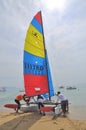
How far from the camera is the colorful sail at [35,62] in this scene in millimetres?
14289

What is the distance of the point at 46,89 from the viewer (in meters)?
15.2

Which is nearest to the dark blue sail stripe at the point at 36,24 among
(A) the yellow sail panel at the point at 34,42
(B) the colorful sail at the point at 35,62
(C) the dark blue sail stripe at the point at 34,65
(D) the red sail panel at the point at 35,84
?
(B) the colorful sail at the point at 35,62

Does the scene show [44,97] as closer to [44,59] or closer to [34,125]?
[44,59]

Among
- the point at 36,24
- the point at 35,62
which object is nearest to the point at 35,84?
the point at 35,62

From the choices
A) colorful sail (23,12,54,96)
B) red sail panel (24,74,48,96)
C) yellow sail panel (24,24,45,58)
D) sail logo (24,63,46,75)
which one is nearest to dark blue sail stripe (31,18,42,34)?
colorful sail (23,12,54,96)

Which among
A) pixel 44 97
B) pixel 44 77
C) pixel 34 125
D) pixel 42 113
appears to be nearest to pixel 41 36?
pixel 44 77

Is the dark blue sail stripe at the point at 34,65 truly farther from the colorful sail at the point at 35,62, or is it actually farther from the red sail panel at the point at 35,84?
Result: the red sail panel at the point at 35,84

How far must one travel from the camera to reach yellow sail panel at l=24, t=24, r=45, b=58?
47.5 feet

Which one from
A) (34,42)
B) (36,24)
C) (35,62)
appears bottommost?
(35,62)

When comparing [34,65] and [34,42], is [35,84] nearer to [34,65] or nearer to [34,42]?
[34,65]

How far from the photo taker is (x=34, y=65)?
48.9 feet

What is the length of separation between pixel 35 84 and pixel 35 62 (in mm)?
1437

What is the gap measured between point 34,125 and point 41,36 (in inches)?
288

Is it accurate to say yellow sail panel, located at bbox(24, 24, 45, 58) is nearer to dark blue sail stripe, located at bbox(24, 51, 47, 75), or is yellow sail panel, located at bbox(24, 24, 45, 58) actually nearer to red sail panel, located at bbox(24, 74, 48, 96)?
dark blue sail stripe, located at bbox(24, 51, 47, 75)
